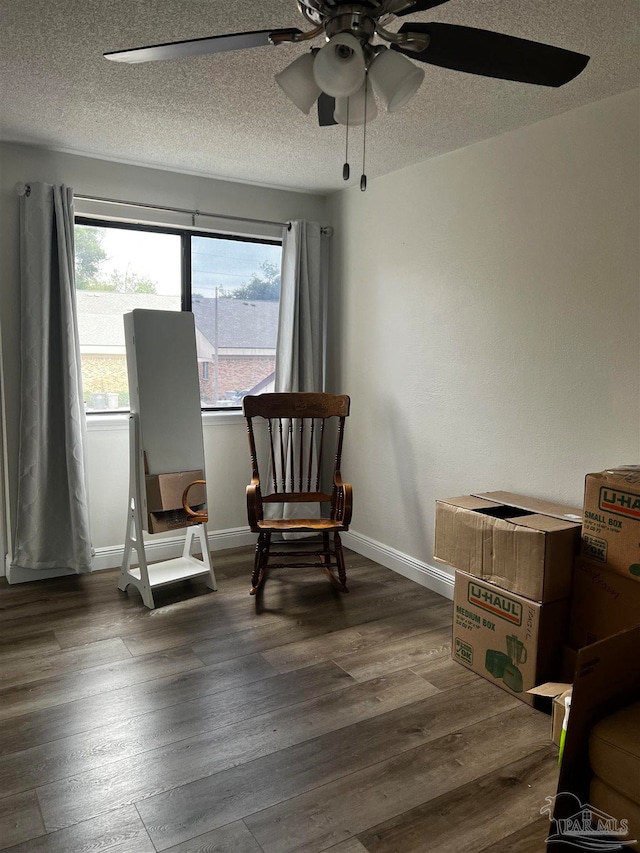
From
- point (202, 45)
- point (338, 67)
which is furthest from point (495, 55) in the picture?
point (202, 45)

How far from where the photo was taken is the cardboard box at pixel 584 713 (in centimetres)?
159

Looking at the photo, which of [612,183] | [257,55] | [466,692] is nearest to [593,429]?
[612,183]

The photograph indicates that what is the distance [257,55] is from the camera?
7.32 feet

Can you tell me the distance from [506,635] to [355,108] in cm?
200

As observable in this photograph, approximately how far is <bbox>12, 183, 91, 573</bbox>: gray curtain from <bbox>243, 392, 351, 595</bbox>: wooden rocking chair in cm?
98

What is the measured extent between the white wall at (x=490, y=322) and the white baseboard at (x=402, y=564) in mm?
16

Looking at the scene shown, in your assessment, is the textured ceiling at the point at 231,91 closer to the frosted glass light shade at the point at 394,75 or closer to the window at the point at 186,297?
the window at the point at 186,297

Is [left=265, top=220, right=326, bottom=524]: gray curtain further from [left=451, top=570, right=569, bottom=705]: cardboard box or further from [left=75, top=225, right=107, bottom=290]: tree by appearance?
[left=451, top=570, right=569, bottom=705]: cardboard box

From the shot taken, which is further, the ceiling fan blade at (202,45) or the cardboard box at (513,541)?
the cardboard box at (513,541)

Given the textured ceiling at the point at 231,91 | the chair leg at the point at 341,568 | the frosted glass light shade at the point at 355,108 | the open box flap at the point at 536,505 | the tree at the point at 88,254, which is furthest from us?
the tree at the point at 88,254

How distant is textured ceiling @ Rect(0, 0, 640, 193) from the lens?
196cm

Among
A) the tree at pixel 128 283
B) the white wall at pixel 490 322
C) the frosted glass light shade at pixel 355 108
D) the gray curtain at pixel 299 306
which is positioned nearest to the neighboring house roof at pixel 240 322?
the gray curtain at pixel 299 306

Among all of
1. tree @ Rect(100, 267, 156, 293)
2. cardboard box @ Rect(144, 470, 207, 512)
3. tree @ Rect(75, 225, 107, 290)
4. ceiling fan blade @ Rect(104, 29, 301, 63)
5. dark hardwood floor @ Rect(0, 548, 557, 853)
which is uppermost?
ceiling fan blade @ Rect(104, 29, 301, 63)

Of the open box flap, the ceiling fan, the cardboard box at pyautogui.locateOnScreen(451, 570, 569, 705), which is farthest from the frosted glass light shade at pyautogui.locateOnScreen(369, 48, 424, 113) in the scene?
the cardboard box at pyautogui.locateOnScreen(451, 570, 569, 705)
